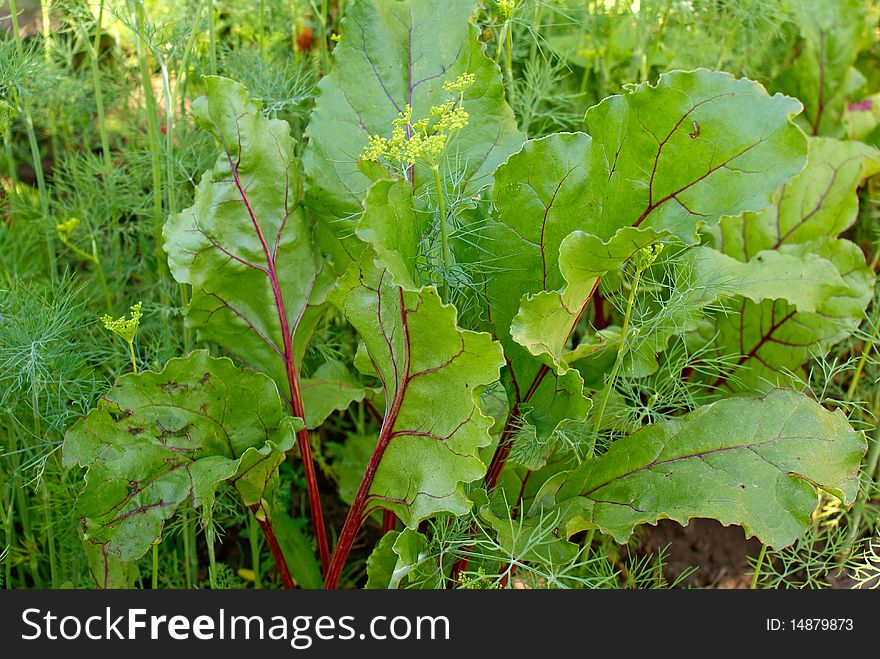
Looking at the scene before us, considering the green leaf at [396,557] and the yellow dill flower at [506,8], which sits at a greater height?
the yellow dill flower at [506,8]

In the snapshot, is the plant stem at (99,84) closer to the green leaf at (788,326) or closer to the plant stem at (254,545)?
the plant stem at (254,545)

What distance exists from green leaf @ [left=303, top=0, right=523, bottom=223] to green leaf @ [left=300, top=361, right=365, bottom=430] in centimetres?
27

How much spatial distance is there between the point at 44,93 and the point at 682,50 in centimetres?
134

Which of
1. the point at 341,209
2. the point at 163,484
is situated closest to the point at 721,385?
the point at 341,209

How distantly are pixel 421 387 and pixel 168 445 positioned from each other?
38cm

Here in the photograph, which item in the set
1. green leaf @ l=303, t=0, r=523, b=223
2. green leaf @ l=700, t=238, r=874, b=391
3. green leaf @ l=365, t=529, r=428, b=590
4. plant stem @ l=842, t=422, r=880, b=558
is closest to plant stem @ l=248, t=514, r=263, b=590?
green leaf @ l=365, t=529, r=428, b=590

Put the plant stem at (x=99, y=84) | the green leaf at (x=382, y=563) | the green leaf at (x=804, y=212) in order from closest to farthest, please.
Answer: the green leaf at (x=382, y=563) < the plant stem at (x=99, y=84) < the green leaf at (x=804, y=212)

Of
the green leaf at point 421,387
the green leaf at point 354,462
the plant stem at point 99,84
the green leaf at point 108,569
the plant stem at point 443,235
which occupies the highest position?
the plant stem at point 99,84

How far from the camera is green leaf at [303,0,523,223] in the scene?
1.28m

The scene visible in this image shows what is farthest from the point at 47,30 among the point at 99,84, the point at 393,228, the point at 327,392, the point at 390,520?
the point at 390,520

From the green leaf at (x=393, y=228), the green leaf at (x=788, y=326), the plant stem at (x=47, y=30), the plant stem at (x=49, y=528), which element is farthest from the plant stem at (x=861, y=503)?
the plant stem at (x=47, y=30)

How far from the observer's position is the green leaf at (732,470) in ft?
3.64

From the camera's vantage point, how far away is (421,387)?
44.9 inches

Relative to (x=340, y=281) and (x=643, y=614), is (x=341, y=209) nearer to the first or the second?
(x=340, y=281)
